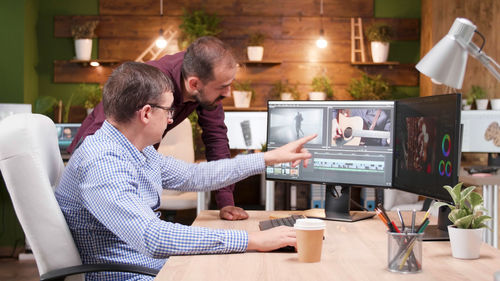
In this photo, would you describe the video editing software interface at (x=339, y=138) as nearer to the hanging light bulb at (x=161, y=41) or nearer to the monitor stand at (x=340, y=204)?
A: the monitor stand at (x=340, y=204)

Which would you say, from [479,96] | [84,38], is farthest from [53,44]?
[479,96]

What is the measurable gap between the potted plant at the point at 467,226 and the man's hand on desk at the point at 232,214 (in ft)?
2.81

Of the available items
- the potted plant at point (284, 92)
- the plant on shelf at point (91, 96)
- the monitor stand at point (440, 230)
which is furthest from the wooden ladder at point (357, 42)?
the monitor stand at point (440, 230)

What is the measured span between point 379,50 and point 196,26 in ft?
5.93

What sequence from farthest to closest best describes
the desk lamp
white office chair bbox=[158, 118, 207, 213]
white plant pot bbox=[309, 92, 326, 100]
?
white plant pot bbox=[309, 92, 326, 100], white office chair bbox=[158, 118, 207, 213], the desk lamp

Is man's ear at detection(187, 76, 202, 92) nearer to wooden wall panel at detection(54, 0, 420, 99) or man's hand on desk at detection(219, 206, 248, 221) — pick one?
man's hand on desk at detection(219, 206, 248, 221)

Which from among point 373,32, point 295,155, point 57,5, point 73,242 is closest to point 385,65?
point 373,32

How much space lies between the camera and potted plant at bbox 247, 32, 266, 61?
6.05 metres

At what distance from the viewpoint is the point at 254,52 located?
19.9ft

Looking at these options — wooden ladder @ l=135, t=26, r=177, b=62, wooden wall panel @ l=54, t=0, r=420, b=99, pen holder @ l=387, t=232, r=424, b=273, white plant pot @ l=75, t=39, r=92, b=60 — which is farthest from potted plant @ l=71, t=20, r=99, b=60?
pen holder @ l=387, t=232, r=424, b=273

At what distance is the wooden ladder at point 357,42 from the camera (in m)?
6.15

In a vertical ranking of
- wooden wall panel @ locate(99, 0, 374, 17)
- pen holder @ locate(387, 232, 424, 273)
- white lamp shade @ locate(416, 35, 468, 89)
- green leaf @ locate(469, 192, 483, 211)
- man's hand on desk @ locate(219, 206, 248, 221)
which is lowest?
man's hand on desk @ locate(219, 206, 248, 221)

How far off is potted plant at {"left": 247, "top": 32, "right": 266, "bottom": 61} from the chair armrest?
14.9ft

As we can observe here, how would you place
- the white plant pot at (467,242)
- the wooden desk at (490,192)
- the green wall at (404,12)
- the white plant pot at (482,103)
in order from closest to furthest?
the white plant pot at (467,242)
the wooden desk at (490,192)
the white plant pot at (482,103)
the green wall at (404,12)
